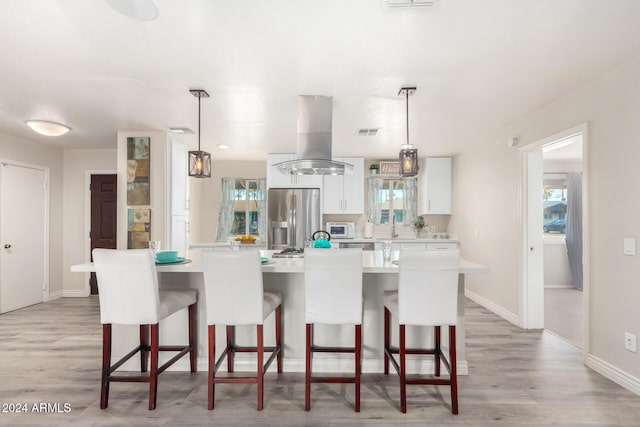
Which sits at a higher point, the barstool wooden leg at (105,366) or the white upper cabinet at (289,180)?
the white upper cabinet at (289,180)

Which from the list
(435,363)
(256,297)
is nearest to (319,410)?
(256,297)

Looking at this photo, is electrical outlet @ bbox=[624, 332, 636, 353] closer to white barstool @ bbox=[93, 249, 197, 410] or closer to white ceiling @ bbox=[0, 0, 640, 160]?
white ceiling @ bbox=[0, 0, 640, 160]

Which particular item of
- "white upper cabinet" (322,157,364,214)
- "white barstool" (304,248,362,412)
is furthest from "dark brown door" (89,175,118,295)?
"white barstool" (304,248,362,412)

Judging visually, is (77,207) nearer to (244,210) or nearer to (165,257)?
(244,210)

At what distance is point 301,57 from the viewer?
7.68ft

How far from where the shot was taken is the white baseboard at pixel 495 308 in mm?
3979

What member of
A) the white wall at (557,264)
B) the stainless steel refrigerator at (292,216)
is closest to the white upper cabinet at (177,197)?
the stainless steel refrigerator at (292,216)

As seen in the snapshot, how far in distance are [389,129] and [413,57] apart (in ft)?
6.08

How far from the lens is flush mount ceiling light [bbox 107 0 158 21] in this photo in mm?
1752

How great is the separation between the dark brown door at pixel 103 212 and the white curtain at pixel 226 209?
171 cm

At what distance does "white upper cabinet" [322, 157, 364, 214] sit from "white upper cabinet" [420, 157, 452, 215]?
1.16 meters

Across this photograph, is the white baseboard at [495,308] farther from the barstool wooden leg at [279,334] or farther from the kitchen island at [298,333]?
the barstool wooden leg at [279,334]

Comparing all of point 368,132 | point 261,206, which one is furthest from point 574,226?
point 261,206

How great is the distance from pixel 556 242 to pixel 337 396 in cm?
577
